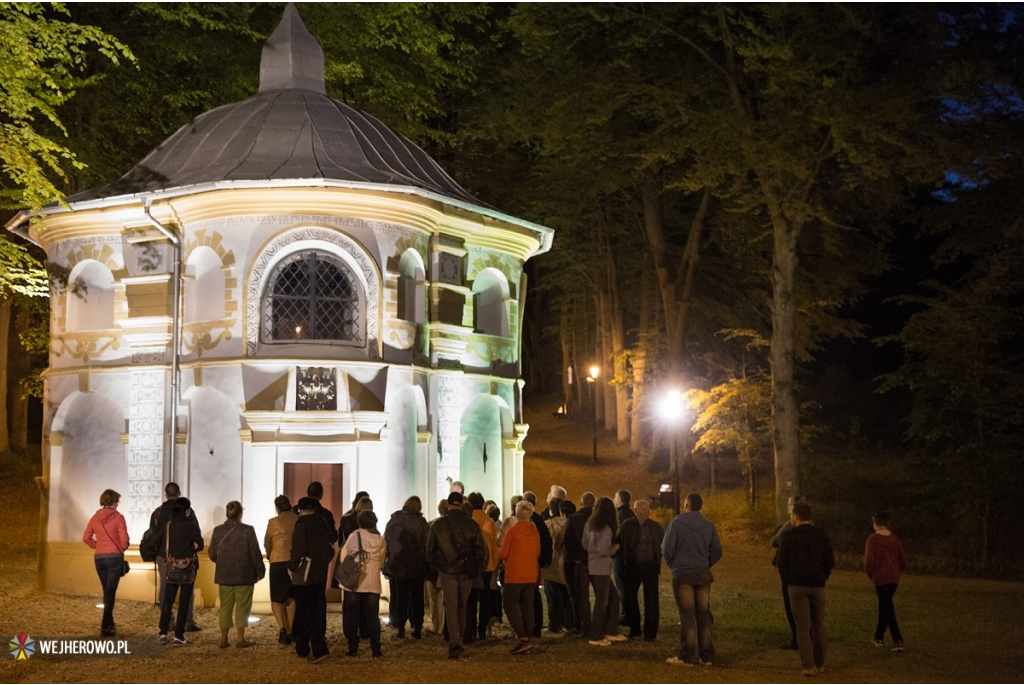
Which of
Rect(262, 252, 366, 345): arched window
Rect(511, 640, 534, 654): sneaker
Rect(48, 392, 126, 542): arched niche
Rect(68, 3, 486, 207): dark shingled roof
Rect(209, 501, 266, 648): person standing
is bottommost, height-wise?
Rect(511, 640, 534, 654): sneaker

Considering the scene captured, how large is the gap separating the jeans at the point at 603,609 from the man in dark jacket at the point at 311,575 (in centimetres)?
319

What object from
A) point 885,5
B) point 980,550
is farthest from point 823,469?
point 885,5

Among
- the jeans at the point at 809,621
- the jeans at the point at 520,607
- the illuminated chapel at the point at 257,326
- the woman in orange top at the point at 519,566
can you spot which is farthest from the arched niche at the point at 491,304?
the jeans at the point at 809,621

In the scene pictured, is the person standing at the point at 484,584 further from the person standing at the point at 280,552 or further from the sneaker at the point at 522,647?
the person standing at the point at 280,552

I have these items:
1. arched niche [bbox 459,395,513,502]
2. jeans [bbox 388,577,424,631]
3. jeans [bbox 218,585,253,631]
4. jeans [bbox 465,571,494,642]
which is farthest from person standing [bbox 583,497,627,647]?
arched niche [bbox 459,395,513,502]

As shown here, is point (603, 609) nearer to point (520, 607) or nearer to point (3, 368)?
point (520, 607)

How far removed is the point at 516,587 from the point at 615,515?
1.51 metres

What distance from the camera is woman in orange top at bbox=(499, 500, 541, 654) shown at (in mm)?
12805

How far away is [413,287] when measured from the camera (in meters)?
17.9

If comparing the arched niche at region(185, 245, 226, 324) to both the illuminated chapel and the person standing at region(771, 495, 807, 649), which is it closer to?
the illuminated chapel

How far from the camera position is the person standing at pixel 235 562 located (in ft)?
41.4

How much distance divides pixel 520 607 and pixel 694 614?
209 centimetres

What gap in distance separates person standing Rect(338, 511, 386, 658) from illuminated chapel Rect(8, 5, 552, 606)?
4.29 meters

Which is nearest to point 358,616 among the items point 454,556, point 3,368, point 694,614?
point 454,556
